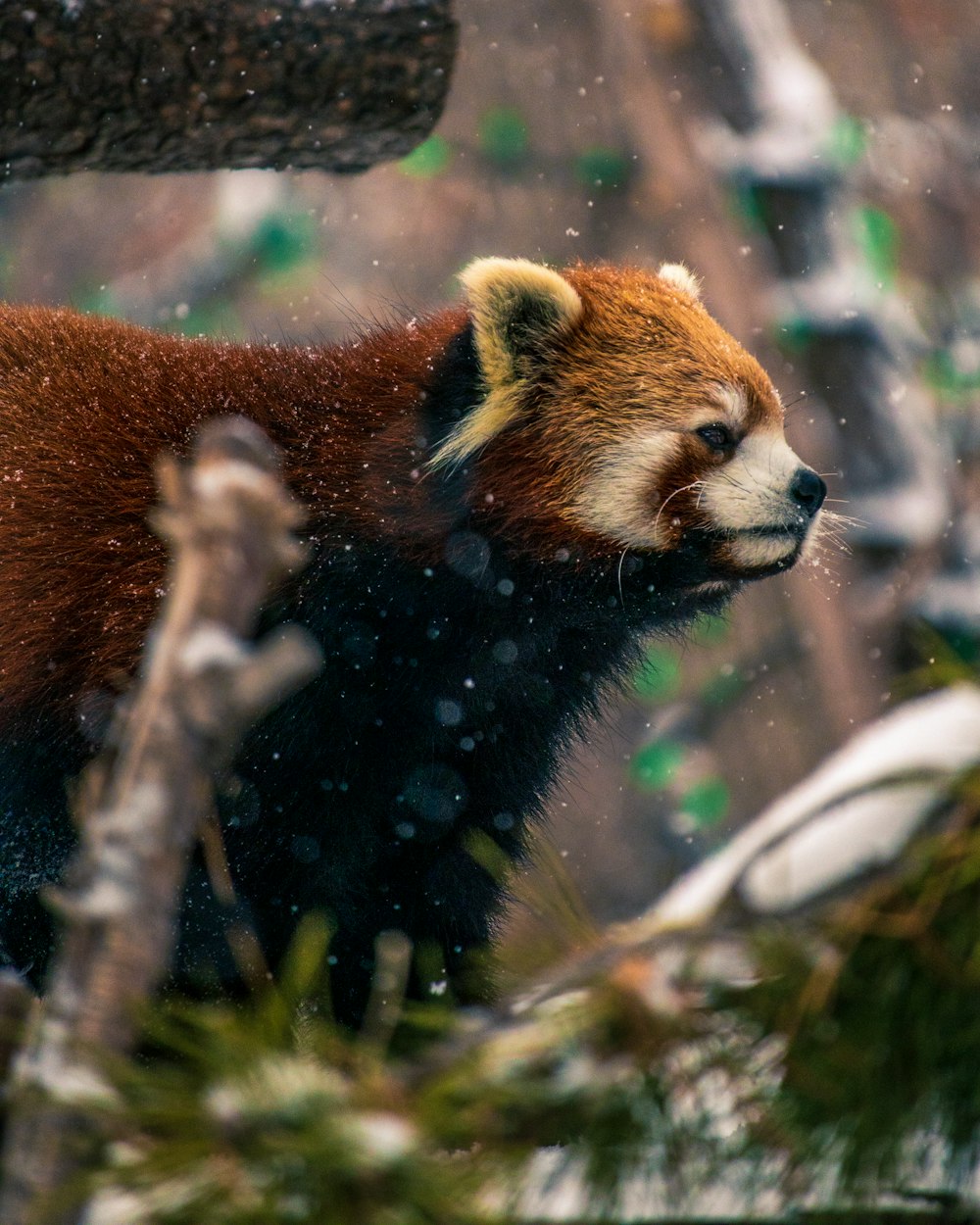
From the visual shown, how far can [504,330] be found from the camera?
221 centimetres

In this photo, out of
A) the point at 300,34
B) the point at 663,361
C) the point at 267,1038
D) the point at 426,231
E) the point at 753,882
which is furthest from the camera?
the point at 426,231

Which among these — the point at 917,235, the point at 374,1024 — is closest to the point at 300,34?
the point at 374,1024

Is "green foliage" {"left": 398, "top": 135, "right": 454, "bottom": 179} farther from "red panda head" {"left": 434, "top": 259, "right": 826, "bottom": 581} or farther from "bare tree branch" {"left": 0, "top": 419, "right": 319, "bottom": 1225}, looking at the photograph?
"bare tree branch" {"left": 0, "top": 419, "right": 319, "bottom": 1225}

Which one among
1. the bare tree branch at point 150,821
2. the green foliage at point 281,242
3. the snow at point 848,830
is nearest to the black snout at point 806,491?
the snow at point 848,830

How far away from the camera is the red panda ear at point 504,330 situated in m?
2.18

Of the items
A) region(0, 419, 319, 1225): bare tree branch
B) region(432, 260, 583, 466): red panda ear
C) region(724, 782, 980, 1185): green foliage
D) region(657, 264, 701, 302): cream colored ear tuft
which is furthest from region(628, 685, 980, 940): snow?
region(657, 264, 701, 302): cream colored ear tuft

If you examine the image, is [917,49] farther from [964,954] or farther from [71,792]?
[964,954]

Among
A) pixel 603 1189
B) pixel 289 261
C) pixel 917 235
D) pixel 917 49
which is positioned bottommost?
pixel 289 261

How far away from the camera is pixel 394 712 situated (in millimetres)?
2154

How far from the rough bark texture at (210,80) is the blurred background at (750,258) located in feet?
6.27

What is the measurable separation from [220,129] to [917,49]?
4.34 metres

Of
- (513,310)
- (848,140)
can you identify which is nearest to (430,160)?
(848,140)

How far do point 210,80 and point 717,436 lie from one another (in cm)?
135

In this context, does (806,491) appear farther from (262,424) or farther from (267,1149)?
(267,1149)
